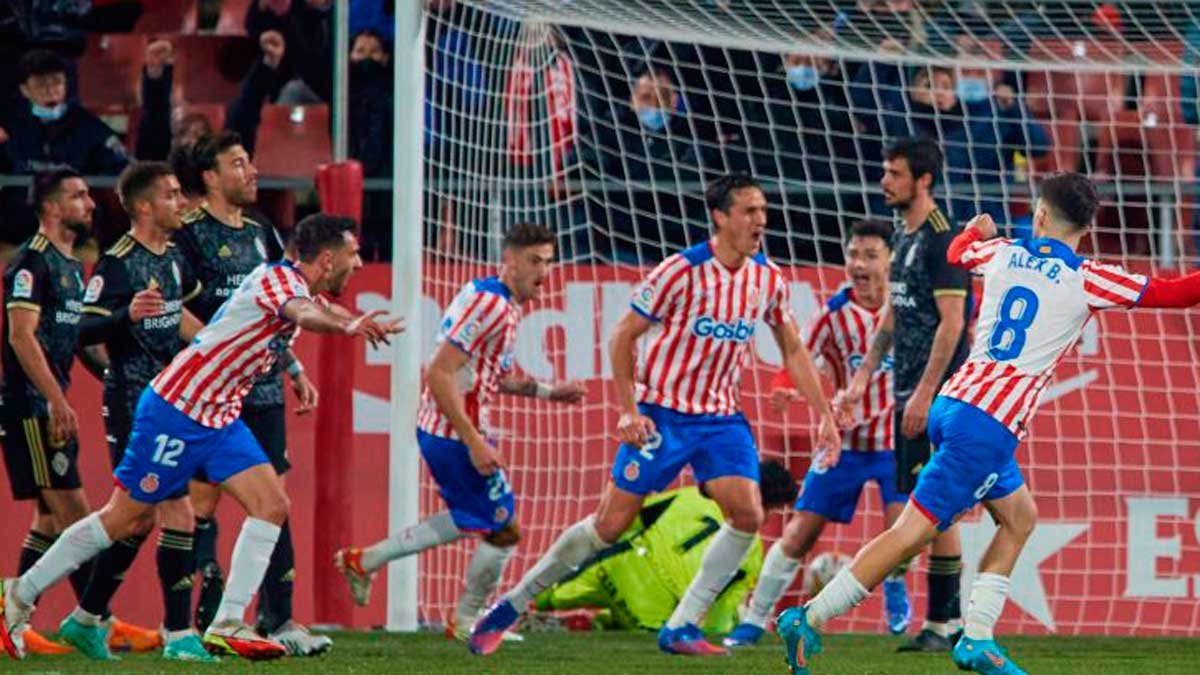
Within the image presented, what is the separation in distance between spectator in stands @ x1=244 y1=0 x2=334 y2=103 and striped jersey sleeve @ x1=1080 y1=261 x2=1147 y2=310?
7322 mm

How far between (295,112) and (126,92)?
1741 millimetres

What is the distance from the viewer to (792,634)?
6984 mm

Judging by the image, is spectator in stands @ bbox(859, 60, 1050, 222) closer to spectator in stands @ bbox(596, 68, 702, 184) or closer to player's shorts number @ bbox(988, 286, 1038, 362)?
spectator in stands @ bbox(596, 68, 702, 184)

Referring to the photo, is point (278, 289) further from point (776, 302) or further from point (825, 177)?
point (825, 177)

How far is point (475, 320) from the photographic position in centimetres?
975

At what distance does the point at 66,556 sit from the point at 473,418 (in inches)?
87.5

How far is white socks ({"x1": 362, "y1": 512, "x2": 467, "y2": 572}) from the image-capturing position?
10.1 m

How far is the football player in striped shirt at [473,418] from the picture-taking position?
9.72m

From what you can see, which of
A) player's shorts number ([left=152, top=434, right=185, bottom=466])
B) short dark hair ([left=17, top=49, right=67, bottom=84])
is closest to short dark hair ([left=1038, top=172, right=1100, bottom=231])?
player's shorts number ([left=152, top=434, right=185, bottom=466])

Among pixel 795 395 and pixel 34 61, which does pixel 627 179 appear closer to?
pixel 795 395

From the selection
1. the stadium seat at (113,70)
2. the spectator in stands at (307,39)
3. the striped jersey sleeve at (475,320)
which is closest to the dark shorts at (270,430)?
the striped jersey sleeve at (475,320)

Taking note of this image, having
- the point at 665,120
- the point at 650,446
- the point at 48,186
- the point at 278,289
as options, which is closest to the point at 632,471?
the point at 650,446

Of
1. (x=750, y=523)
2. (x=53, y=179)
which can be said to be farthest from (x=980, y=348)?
(x=53, y=179)

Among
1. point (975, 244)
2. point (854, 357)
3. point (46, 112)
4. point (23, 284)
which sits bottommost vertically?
point (854, 357)
